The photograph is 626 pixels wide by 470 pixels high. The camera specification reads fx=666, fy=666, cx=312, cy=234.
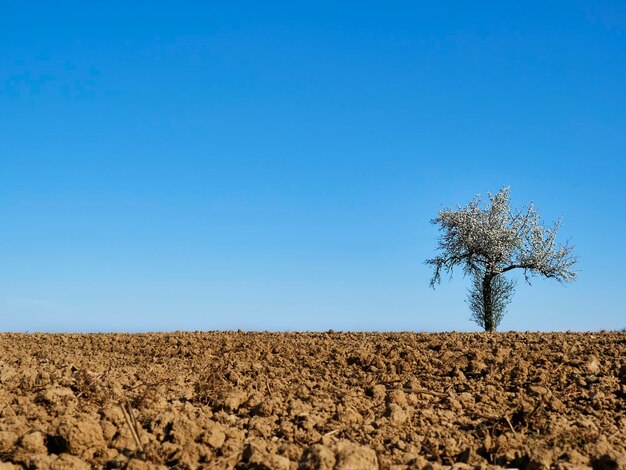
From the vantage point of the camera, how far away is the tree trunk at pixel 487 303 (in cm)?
3012

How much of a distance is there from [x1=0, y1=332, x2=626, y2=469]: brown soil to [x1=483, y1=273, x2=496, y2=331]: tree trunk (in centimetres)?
1852

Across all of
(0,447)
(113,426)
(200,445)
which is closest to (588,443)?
(200,445)

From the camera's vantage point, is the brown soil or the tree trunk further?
the tree trunk

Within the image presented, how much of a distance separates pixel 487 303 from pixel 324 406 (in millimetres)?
24513

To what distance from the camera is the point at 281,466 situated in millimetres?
5254

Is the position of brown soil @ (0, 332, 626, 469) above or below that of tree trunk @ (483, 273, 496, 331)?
below

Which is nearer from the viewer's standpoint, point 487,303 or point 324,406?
point 324,406

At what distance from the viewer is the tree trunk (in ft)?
98.8

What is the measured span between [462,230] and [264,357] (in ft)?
73.2

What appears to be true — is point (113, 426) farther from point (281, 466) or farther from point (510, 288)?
point (510, 288)

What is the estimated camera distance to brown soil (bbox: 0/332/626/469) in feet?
18.9

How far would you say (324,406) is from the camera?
7266 mm

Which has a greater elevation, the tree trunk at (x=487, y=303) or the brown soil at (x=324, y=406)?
the tree trunk at (x=487, y=303)

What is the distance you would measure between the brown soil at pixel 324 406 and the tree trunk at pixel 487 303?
18.5m
